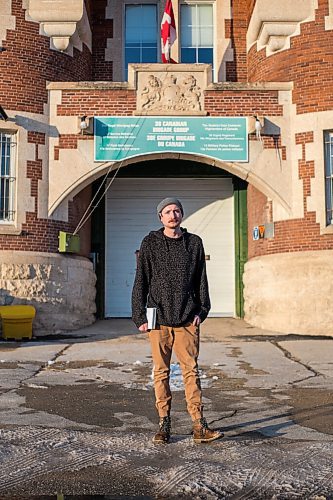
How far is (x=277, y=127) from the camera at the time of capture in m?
13.4

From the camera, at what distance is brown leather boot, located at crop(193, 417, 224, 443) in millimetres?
4242

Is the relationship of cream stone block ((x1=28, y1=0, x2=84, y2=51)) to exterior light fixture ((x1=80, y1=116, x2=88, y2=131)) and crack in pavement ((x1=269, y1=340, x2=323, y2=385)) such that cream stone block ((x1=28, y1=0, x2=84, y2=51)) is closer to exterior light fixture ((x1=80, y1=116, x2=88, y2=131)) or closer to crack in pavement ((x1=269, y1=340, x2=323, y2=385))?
exterior light fixture ((x1=80, y1=116, x2=88, y2=131))

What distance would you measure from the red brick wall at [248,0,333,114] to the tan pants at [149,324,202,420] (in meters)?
10.1

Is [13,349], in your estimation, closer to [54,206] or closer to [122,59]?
[54,206]

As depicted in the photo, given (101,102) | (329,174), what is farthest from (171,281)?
(101,102)

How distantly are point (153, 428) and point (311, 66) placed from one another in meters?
10.8

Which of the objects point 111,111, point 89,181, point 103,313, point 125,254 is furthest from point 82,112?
point 103,313

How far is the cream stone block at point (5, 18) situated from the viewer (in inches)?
521

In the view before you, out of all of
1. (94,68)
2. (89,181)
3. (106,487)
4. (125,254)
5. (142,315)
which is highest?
(94,68)

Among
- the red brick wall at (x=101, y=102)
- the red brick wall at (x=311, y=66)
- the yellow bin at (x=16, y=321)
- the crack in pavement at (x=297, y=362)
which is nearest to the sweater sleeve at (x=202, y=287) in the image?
the crack in pavement at (x=297, y=362)

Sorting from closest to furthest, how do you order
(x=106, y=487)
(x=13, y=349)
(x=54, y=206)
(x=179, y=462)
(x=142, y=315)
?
(x=106, y=487)
(x=179, y=462)
(x=142, y=315)
(x=13, y=349)
(x=54, y=206)

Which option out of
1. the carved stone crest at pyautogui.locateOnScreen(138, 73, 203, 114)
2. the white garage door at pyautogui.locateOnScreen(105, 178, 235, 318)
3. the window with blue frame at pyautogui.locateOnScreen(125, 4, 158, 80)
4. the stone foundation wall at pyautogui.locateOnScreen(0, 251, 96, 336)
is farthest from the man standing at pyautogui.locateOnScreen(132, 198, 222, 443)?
the window with blue frame at pyautogui.locateOnScreen(125, 4, 158, 80)

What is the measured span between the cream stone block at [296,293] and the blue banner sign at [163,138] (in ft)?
8.53

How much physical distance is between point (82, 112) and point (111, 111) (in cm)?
66
